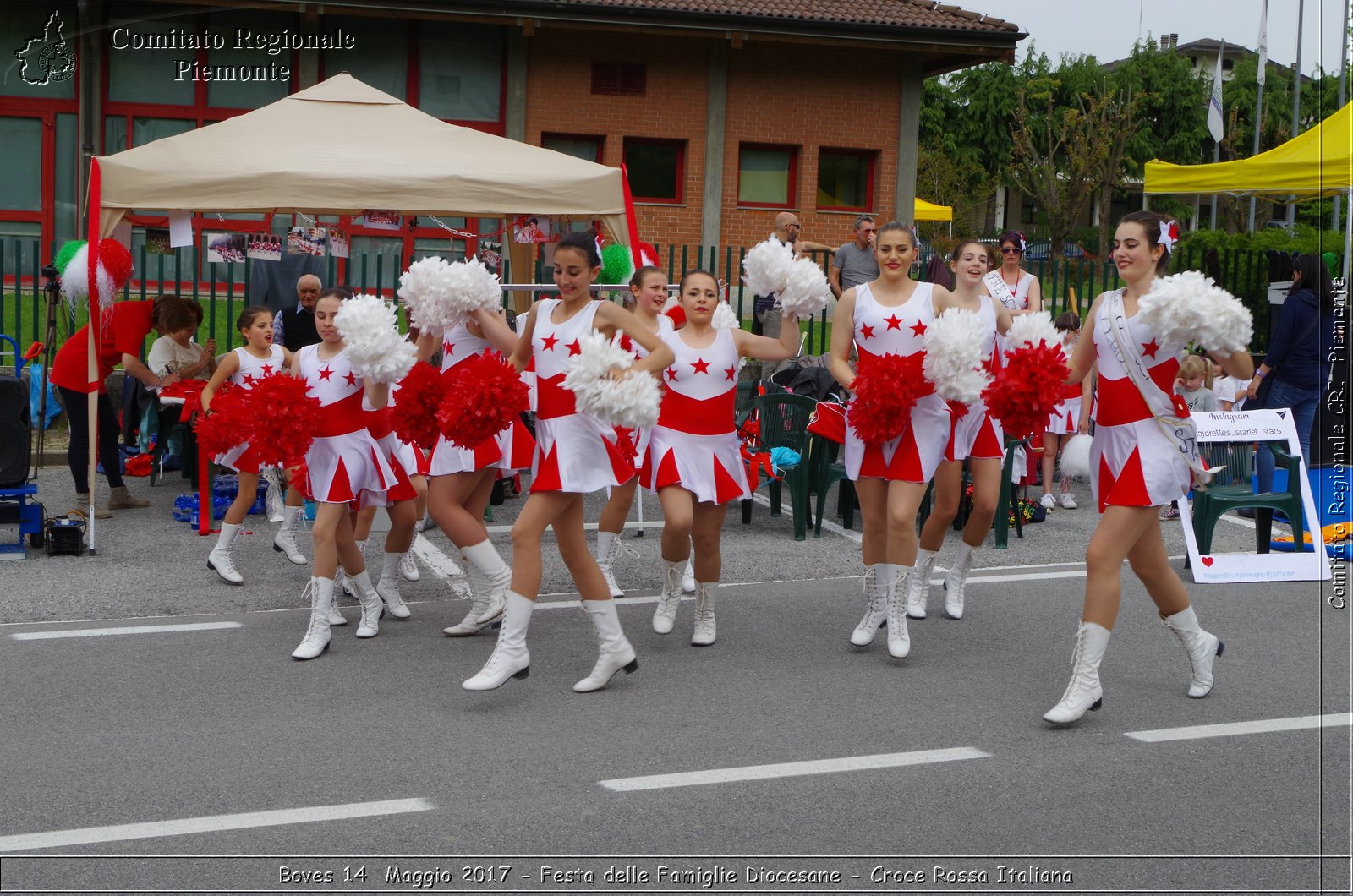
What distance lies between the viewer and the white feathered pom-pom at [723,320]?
6938 mm

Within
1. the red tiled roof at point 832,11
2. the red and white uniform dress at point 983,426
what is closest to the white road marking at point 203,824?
the red and white uniform dress at point 983,426

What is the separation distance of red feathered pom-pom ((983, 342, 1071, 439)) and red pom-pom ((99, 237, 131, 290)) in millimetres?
6118

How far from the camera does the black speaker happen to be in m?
8.62

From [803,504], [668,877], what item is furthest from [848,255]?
[668,877]

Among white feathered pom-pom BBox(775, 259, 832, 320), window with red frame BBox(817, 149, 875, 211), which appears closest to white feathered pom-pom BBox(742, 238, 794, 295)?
white feathered pom-pom BBox(775, 259, 832, 320)

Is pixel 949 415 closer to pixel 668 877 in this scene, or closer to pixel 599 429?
pixel 599 429

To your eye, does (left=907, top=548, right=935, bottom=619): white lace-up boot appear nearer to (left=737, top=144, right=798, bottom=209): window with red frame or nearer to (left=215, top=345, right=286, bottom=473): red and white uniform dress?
(left=215, top=345, right=286, bottom=473): red and white uniform dress

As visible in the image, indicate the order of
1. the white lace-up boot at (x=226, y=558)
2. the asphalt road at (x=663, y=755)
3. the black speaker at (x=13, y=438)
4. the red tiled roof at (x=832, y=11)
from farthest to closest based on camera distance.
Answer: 1. the red tiled roof at (x=832, y=11)
2. the black speaker at (x=13, y=438)
3. the white lace-up boot at (x=226, y=558)
4. the asphalt road at (x=663, y=755)

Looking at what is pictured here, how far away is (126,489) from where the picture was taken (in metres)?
10.6

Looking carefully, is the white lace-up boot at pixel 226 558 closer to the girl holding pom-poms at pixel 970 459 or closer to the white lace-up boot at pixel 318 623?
the white lace-up boot at pixel 318 623

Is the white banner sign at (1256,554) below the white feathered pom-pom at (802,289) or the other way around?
below

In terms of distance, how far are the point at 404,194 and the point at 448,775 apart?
20.4 feet

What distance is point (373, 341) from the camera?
627 cm

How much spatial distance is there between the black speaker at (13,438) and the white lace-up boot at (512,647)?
172 inches
